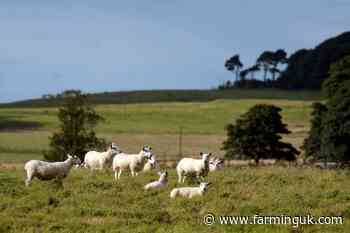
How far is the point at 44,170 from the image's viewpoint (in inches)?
960

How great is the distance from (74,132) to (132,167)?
39.2m

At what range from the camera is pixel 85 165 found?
33.1 meters

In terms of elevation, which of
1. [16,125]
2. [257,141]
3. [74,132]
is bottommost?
[16,125]

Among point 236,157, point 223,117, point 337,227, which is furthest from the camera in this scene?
point 223,117

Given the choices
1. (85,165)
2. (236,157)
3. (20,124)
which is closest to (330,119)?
(236,157)

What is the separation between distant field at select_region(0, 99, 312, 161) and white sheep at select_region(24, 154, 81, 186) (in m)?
37.7

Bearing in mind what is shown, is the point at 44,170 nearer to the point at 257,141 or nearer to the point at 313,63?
the point at 257,141

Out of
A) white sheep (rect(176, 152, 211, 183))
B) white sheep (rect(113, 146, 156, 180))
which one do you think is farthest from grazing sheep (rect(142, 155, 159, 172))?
white sheep (rect(176, 152, 211, 183))

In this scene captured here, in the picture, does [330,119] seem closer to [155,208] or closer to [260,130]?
[260,130]

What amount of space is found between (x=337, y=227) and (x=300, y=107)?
324ft

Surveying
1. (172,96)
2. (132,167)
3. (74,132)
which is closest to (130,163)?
(132,167)

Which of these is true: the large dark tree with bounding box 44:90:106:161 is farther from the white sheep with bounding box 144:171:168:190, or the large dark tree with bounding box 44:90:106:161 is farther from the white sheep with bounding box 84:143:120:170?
the white sheep with bounding box 144:171:168:190

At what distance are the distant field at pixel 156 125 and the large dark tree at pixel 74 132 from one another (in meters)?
3.82

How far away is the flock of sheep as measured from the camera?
2298 cm
